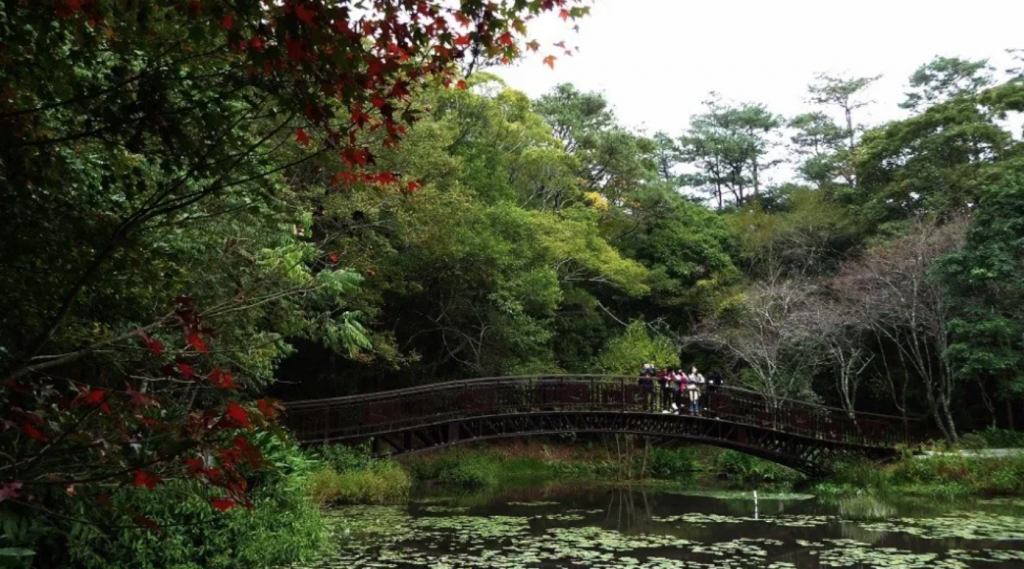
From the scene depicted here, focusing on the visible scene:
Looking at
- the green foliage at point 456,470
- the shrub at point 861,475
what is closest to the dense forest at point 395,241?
the green foliage at point 456,470

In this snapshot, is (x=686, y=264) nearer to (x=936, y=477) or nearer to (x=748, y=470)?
(x=748, y=470)

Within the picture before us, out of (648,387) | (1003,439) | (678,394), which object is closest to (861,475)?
(678,394)

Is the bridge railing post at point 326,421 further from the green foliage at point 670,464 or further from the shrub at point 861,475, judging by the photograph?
the shrub at point 861,475

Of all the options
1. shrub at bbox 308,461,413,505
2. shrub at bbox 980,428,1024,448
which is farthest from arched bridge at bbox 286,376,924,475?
shrub at bbox 980,428,1024,448

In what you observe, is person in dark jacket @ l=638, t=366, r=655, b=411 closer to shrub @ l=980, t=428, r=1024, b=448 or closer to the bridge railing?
the bridge railing

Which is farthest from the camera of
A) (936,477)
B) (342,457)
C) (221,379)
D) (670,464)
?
(670,464)

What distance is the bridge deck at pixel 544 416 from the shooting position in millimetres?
14109

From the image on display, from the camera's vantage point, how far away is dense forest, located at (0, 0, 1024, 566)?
Answer: 292 cm

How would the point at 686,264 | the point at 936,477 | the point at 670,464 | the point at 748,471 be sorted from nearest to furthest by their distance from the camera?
the point at 936,477
the point at 748,471
the point at 670,464
the point at 686,264

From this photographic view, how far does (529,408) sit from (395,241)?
445 cm

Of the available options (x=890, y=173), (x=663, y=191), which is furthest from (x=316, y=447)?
(x=890, y=173)

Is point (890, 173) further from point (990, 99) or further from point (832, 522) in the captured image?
point (832, 522)

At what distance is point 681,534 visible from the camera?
1057cm

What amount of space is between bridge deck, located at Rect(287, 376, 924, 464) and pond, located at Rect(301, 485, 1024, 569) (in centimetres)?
143
